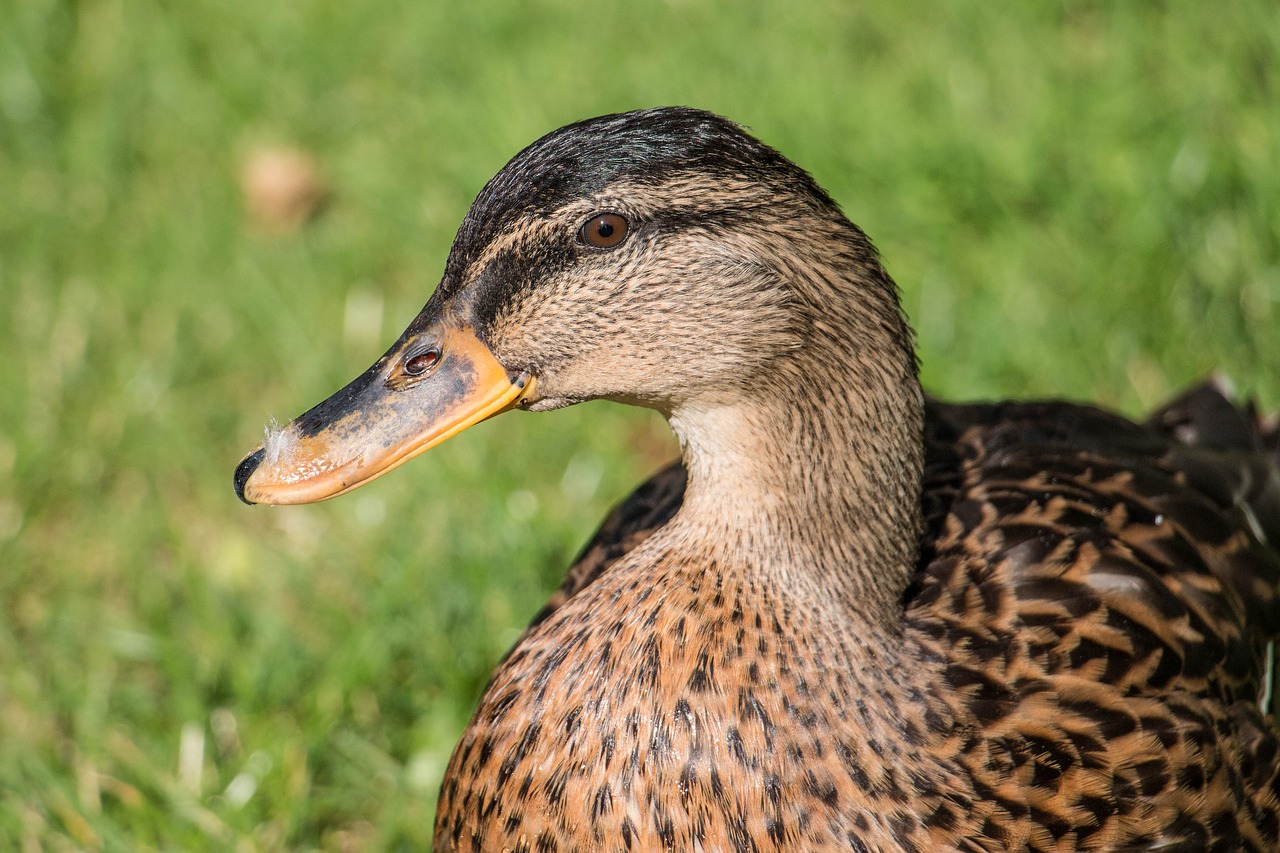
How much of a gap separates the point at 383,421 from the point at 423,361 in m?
Result: 0.10

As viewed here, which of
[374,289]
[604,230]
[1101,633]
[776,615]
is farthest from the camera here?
[374,289]

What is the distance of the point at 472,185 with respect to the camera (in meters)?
4.11

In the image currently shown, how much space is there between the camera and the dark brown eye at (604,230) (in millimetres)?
1756

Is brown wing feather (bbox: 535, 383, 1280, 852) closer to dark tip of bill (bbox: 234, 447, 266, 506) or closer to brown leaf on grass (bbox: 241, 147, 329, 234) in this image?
dark tip of bill (bbox: 234, 447, 266, 506)

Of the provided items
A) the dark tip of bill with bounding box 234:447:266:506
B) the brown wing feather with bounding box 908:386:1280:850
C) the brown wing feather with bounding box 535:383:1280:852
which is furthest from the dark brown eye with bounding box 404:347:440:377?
the brown wing feather with bounding box 908:386:1280:850

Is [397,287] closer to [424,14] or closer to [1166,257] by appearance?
[424,14]

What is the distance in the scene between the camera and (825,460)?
6.12 ft

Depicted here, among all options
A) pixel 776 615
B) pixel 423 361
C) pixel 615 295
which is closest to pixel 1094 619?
pixel 776 615

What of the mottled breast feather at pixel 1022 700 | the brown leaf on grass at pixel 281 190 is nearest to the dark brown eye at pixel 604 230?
the mottled breast feather at pixel 1022 700

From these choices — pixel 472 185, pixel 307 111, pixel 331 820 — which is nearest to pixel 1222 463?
pixel 331 820

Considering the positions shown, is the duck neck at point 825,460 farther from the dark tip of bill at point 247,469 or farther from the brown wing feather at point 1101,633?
the dark tip of bill at point 247,469

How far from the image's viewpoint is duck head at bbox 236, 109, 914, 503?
174 cm

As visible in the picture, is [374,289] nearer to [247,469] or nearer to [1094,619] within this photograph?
[247,469]

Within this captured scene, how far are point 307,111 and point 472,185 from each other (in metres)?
0.85
